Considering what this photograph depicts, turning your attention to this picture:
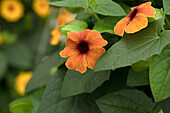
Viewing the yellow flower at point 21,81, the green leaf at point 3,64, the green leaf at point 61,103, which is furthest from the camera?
the green leaf at point 3,64

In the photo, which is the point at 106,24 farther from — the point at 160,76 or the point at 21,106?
the point at 21,106

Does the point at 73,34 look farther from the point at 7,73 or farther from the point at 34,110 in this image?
the point at 7,73

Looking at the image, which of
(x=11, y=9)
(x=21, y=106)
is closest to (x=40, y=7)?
(x=11, y=9)

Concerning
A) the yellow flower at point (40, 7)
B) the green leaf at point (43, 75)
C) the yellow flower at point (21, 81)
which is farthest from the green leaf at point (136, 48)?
the yellow flower at point (40, 7)

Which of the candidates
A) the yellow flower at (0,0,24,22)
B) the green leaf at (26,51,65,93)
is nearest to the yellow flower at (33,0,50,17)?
the yellow flower at (0,0,24,22)

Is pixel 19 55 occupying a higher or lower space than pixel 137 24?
lower

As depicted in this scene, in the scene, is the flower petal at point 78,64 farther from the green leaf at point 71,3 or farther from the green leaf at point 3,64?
the green leaf at point 3,64

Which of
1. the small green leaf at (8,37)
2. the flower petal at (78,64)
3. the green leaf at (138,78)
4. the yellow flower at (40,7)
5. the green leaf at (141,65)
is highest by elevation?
the flower petal at (78,64)

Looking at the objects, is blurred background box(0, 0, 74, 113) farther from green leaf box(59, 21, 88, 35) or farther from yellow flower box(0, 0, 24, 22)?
green leaf box(59, 21, 88, 35)
